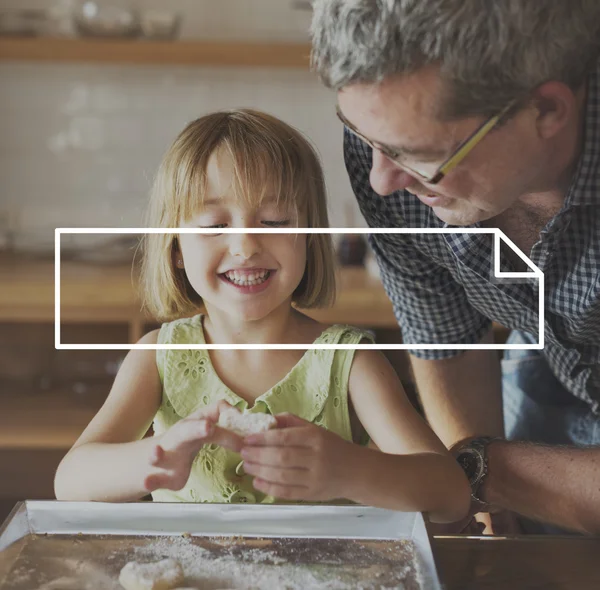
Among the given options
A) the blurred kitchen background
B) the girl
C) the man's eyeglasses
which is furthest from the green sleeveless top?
the blurred kitchen background

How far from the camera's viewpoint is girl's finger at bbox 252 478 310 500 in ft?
2.22

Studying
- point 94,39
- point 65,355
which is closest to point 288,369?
point 65,355

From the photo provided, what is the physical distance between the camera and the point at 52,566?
69 cm

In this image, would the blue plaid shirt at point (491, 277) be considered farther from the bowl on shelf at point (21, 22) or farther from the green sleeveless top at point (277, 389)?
the bowl on shelf at point (21, 22)

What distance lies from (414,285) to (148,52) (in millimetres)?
1371

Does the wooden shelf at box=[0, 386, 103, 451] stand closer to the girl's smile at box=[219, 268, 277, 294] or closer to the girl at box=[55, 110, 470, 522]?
the girl at box=[55, 110, 470, 522]

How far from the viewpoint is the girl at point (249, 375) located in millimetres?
704

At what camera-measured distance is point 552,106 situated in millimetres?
749

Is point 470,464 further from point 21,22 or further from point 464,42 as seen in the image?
point 21,22

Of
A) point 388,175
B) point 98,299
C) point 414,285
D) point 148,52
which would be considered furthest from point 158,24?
point 388,175

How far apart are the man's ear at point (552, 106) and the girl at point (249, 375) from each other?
0.24 meters

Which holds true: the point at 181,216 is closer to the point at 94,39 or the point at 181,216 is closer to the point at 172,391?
the point at 172,391

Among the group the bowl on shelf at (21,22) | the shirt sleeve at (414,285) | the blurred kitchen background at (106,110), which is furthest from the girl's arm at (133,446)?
the bowl on shelf at (21,22)

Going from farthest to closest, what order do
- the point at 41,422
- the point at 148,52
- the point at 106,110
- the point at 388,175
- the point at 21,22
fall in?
the point at 106,110, the point at 21,22, the point at 148,52, the point at 41,422, the point at 388,175
